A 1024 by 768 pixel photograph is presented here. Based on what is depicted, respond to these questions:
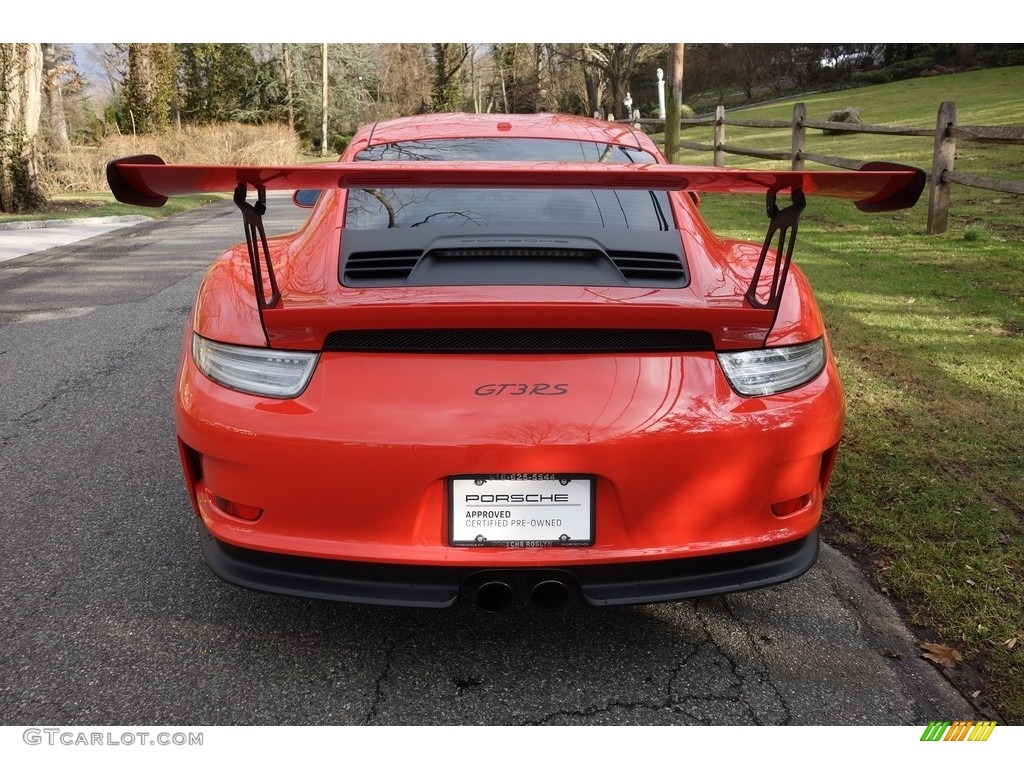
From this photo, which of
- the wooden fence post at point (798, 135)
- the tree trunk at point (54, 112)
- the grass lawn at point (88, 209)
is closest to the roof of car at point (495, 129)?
the wooden fence post at point (798, 135)

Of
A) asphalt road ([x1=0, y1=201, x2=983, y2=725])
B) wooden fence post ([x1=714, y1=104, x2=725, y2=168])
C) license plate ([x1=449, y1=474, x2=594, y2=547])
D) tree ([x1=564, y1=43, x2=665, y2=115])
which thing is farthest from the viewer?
tree ([x1=564, y1=43, x2=665, y2=115])

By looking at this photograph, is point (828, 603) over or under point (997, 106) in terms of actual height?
under

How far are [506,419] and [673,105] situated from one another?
14707 mm

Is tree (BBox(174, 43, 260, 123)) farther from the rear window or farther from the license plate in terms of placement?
the license plate

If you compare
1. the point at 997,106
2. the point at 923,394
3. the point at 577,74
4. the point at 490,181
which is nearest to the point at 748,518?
the point at 490,181

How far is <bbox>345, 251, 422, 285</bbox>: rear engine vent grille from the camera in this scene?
2166mm

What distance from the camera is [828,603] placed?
2598mm

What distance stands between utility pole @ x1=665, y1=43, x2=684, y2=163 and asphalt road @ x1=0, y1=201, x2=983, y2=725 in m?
13.3

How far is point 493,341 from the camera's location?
197cm

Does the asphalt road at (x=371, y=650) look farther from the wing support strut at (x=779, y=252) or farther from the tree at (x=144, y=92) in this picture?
the tree at (x=144, y=92)

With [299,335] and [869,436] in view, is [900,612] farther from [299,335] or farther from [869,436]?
[299,335]

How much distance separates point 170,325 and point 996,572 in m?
5.61

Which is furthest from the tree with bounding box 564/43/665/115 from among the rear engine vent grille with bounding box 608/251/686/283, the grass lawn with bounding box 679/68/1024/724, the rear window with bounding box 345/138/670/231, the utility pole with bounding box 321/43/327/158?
the rear engine vent grille with bounding box 608/251/686/283
